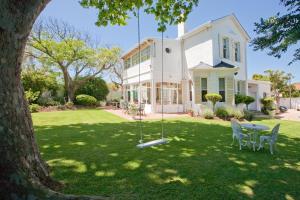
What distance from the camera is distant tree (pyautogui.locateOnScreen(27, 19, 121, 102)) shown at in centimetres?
2666

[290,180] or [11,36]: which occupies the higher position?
[11,36]

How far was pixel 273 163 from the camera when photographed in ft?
19.3

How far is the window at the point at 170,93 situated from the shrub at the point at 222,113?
17.6ft

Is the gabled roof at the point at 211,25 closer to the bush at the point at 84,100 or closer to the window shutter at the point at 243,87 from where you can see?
the window shutter at the point at 243,87

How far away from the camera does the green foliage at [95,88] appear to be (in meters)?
31.3

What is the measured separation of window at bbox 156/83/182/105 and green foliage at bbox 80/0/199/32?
13.9 meters

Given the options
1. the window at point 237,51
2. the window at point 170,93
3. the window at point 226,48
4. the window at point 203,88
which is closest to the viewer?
the window at point 203,88

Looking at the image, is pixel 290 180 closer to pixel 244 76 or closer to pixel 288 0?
pixel 288 0

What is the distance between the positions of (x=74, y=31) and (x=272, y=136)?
2936 cm

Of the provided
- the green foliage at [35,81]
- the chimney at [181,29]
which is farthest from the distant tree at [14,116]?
the green foliage at [35,81]

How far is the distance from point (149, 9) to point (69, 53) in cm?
2305

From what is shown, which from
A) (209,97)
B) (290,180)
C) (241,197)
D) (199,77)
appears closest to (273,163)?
(290,180)

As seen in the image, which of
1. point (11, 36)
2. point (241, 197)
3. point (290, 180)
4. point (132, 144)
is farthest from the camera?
point (132, 144)

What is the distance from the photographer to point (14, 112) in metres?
2.86
